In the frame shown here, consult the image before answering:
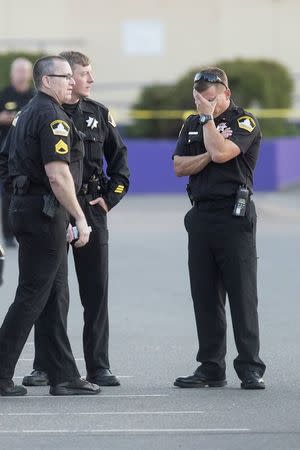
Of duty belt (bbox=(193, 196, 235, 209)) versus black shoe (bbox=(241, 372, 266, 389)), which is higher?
duty belt (bbox=(193, 196, 235, 209))

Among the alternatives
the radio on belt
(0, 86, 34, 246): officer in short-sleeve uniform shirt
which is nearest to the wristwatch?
the radio on belt

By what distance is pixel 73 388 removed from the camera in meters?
7.68

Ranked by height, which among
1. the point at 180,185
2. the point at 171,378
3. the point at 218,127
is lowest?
the point at 180,185

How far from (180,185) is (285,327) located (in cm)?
1263

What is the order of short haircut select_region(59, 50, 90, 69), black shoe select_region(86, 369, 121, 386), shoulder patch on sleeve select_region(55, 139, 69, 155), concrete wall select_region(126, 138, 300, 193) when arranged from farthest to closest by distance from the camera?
1. concrete wall select_region(126, 138, 300, 193)
2. black shoe select_region(86, 369, 121, 386)
3. short haircut select_region(59, 50, 90, 69)
4. shoulder patch on sleeve select_region(55, 139, 69, 155)

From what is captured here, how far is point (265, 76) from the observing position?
2425cm

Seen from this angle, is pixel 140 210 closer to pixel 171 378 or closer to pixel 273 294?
pixel 273 294

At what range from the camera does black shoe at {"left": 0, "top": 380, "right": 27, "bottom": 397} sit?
7602 mm

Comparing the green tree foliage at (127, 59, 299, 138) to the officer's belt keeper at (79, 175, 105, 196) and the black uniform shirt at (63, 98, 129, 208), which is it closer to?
the black uniform shirt at (63, 98, 129, 208)

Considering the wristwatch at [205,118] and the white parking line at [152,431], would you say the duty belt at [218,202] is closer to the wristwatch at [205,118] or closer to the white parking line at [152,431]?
the wristwatch at [205,118]

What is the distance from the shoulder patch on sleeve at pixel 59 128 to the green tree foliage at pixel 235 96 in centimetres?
1627

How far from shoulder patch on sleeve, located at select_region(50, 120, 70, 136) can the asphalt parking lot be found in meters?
1.45

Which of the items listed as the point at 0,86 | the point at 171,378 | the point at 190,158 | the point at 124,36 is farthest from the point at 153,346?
the point at 124,36

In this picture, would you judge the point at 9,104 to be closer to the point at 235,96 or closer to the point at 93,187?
the point at 93,187
